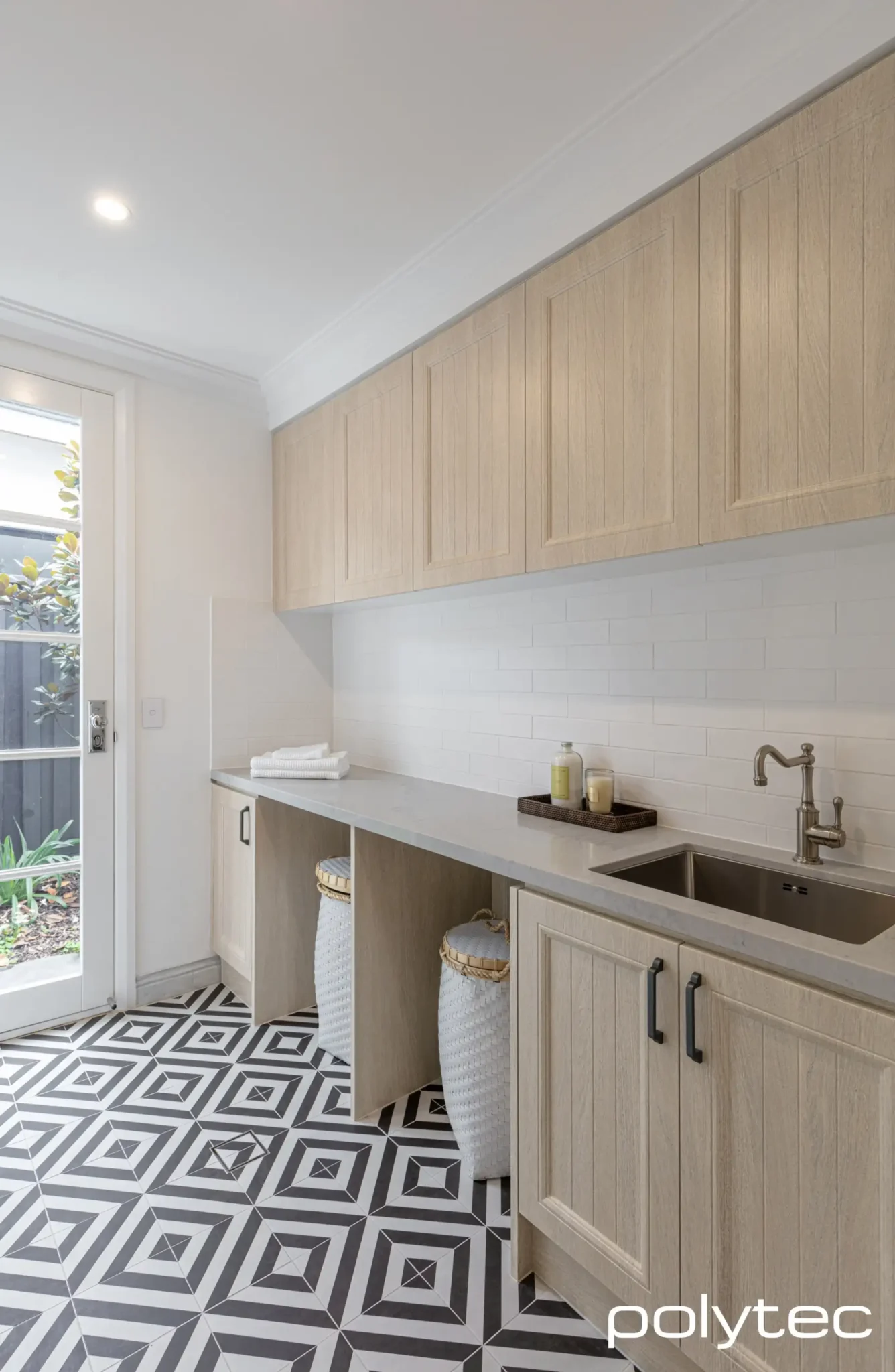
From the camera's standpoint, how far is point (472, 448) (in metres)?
2.02

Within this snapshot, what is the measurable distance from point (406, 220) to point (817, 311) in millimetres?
1159

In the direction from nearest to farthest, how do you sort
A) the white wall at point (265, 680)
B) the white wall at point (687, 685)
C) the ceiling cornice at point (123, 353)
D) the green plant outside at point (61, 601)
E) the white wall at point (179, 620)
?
1. the white wall at point (687, 685)
2. the ceiling cornice at point (123, 353)
3. the green plant outside at point (61, 601)
4. the white wall at point (179, 620)
5. the white wall at point (265, 680)

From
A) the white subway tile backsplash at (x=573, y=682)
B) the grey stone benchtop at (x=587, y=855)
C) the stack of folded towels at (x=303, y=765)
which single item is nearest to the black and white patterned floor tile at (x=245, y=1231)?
the grey stone benchtop at (x=587, y=855)

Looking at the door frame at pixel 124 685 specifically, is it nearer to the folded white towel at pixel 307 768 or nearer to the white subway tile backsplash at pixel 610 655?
the folded white towel at pixel 307 768

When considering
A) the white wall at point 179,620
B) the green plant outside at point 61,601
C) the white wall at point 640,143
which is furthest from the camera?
the white wall at point 179,620

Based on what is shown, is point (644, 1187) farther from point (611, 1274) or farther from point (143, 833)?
point (143, 833)

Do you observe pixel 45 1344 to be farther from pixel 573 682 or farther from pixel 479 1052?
pixel 573 682

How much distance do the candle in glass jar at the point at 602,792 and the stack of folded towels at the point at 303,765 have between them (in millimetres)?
1045

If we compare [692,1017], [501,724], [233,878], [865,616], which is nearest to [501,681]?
A: [501,724]

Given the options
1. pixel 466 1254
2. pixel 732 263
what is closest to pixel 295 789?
pixel 466 1254

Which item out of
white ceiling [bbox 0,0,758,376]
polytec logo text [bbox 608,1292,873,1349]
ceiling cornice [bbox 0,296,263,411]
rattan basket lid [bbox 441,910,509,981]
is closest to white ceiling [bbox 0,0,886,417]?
white ceiling [bbox 0,0,758,376]

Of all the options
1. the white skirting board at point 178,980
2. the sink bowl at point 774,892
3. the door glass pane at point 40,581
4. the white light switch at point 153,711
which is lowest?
the white skirting board at point 178,980

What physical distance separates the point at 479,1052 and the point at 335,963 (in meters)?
0.66

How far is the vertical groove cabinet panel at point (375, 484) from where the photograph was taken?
2.29 m
